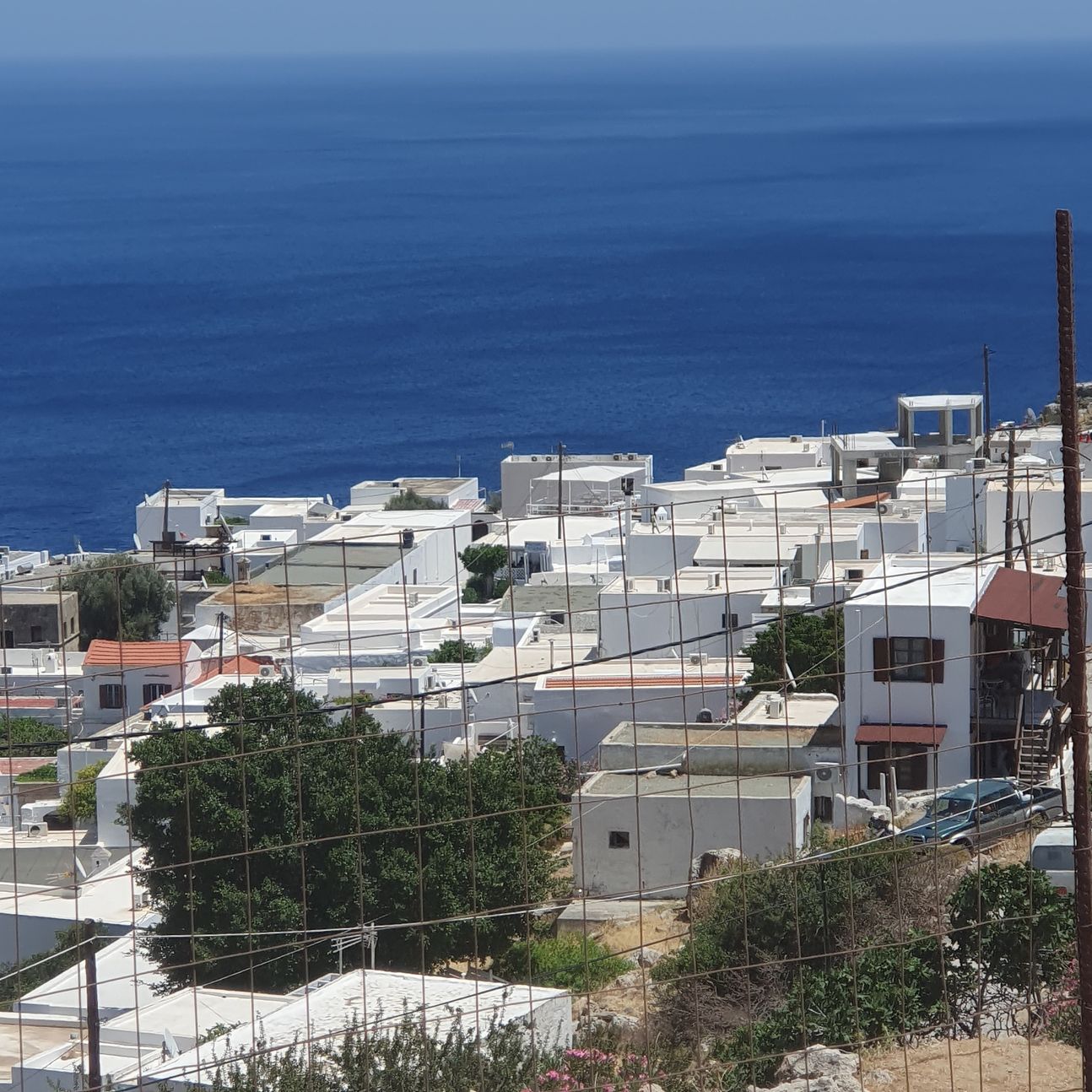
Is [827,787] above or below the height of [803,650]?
below

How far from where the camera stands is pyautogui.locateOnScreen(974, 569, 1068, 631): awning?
14.2 m

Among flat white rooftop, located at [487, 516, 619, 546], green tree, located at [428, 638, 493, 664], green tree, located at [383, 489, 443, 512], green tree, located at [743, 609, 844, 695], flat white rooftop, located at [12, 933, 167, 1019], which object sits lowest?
flat white rooftop, located at [12, 933, 167, 1019]

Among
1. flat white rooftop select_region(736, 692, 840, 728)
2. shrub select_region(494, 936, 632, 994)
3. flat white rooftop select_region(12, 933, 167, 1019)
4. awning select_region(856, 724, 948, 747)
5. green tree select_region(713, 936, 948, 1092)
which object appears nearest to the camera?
green tree select_region(713, 936, 948, 1092)

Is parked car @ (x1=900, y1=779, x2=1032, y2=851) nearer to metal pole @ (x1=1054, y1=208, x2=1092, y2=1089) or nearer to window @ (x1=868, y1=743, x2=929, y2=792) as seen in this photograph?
window @ (x1=868, y1=743, x2=929, y2=792)

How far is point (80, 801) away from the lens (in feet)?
64.3

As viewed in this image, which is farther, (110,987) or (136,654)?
(136,654)

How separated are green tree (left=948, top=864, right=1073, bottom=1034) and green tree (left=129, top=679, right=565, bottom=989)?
3.74m

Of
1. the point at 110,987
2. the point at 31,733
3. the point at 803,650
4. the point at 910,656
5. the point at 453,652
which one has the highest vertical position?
the point at 910,656

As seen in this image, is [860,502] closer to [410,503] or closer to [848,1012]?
[410,503]

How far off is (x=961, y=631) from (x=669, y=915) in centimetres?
373

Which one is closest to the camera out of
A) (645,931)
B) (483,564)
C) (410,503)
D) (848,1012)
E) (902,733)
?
(848,1012)

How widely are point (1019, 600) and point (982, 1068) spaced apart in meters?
7.65

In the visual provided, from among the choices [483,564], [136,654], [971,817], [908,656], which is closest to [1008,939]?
[971,817]

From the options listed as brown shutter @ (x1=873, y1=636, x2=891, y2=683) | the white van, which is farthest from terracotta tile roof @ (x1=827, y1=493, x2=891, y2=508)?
the white van
